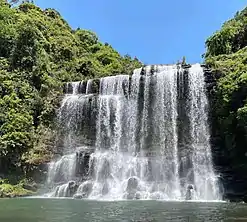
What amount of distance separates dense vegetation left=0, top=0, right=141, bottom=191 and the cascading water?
4.86 feet

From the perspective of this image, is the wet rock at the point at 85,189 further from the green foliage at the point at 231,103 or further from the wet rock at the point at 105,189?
the green foliage at the point at 231,103

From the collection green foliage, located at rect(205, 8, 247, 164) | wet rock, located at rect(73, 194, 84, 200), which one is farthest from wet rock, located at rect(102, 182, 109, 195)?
green foliage, located at rect(205, 8, 247, 164)

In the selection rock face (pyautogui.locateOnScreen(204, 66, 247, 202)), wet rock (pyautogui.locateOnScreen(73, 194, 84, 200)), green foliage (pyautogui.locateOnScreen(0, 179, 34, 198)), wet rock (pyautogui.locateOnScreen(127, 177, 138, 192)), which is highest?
rock face (pyautogui.locateOnScreen(204, 66, 247, 202))

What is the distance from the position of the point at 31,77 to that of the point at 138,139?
11.1 meters

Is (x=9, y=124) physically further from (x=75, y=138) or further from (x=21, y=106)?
(x=75, y=138)

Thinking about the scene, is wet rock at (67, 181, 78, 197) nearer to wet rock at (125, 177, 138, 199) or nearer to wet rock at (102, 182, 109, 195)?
wet rock at (102, 182, 109, 195)

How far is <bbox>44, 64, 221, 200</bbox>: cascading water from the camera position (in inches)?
949

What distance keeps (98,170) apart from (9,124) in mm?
7336

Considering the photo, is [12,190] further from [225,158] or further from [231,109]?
[231,109]

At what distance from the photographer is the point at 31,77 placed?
33.7 m

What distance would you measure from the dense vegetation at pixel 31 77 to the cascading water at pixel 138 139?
4.86 feet

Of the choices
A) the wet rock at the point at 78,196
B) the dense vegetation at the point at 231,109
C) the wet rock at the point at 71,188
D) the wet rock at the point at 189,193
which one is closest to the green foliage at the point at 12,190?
the wet rock at the point at 71,188

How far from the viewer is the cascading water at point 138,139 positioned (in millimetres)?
24094

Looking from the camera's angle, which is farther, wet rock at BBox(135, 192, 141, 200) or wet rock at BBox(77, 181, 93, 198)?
wet rock at BBox(77, 181, 93, 198)
